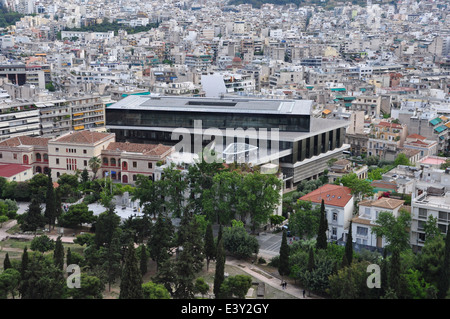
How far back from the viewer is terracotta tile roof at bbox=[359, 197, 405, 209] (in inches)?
1105

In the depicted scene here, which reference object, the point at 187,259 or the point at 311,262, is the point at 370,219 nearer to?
the point at 311,262

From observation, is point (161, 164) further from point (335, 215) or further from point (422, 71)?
point (422, 71)

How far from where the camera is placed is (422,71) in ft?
296

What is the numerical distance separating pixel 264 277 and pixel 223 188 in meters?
5.99

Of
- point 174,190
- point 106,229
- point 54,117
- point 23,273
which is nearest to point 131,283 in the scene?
point 23,273

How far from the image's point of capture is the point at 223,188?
1220 inches

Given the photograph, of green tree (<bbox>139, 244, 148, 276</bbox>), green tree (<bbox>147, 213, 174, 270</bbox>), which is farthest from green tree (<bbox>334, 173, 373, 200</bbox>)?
green tree (<bbox>139, 244, 148, 276</bbox>)

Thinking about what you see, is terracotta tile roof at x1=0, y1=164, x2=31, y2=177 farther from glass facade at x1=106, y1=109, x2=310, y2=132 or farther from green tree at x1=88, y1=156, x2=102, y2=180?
glass facade at x1=106, y1=109, x2=310, y2=132

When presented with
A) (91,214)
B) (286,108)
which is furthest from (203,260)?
(286,108)

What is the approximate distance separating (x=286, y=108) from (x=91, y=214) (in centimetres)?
1721

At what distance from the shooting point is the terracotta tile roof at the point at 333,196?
2997 cm

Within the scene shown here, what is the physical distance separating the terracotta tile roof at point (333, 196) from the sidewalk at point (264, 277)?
5068mm

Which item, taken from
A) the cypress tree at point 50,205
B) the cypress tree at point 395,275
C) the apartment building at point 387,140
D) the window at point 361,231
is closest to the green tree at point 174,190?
the cypress tree at point 50,205

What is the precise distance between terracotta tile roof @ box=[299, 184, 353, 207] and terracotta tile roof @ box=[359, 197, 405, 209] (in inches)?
49.5
